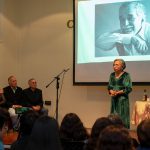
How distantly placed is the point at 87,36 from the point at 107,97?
51.2 inches

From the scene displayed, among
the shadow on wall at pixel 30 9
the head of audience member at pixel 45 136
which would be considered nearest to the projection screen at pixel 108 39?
the shadow on wall at pixel 30 9

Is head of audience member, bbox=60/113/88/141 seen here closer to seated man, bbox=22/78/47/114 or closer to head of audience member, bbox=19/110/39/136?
head of audience member, bbox=19/110/39/136

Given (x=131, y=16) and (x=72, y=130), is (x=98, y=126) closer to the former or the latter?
(x=72, y=130)

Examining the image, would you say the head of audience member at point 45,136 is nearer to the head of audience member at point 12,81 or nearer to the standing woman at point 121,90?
the standing woman at point 121,90

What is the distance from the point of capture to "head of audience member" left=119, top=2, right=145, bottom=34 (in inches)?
255

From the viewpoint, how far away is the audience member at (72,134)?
243 cm

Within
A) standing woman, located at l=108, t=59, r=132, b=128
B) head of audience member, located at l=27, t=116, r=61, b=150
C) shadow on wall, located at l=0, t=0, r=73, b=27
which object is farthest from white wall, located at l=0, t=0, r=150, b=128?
head of audience member, located at l=27, t=116, r=61, b=150

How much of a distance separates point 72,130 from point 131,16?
452 cm

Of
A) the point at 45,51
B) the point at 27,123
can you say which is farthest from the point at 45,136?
the point at 45,51

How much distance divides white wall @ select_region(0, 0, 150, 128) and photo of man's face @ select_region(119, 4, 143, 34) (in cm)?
129

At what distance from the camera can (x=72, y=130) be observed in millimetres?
2439

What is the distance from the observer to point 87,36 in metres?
6.99

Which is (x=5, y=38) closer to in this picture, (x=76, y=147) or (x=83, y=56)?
(x=83, y=56)

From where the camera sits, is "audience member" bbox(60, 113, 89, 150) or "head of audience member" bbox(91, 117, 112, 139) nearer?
"head of audience member" bbox(91, 117, 112, 139)
